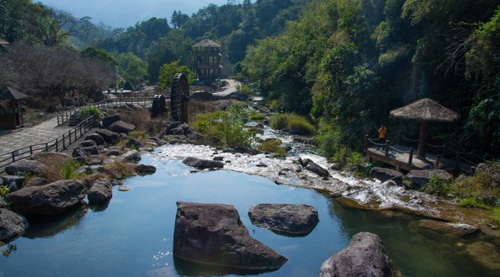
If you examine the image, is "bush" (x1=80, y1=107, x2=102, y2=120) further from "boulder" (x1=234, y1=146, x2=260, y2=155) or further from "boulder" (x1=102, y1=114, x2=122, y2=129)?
"boulder" (x1=234, y1=146, x2=260, y2=155)

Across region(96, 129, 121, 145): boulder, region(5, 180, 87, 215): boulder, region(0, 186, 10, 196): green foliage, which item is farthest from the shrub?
region(0, 186, 10, 196): green foliage

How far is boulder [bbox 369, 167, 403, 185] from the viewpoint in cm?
1583

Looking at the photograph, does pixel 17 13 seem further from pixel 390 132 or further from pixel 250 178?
pixel 390 132

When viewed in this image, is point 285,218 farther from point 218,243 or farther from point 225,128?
point 225,128

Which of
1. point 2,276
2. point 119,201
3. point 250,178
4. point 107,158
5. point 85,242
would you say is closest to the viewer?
point 2,276

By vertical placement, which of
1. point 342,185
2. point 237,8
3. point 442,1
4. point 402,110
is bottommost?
point 342,185

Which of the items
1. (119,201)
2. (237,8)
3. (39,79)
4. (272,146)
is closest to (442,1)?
(272,146)

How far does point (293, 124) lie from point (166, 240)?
62.5 ft

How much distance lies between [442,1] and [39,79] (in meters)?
25.8

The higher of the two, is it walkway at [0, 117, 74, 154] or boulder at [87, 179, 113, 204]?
Answer: walkway at [0, 117, 74, 154]

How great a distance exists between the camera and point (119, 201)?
15195 mm

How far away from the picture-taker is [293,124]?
29.7m

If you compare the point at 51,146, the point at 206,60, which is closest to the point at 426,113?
the point at 51,146

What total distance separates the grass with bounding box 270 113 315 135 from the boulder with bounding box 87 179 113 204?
16656 millimetres
